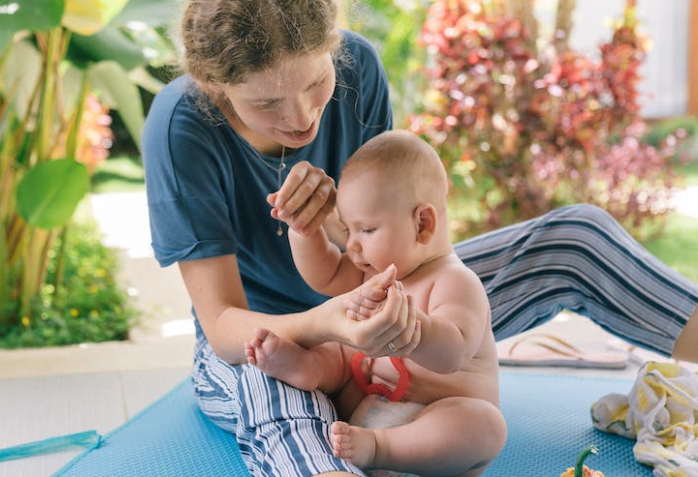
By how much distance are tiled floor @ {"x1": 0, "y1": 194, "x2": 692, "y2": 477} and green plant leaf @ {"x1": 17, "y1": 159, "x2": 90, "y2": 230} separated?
1.55 feet

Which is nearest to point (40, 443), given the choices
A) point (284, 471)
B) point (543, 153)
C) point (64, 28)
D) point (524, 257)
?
point (284, 471)

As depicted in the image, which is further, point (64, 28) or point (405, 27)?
point (405, 27)

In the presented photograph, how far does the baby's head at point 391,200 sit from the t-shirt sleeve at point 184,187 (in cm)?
32

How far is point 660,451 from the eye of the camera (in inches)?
77.6

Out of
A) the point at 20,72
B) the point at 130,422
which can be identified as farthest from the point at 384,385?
the point at 20,72

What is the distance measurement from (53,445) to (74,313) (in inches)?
57.3

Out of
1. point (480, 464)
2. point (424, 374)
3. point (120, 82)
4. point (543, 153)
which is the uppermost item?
point (120, 82)

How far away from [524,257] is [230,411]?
0.77 metres

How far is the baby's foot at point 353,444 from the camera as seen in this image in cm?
162

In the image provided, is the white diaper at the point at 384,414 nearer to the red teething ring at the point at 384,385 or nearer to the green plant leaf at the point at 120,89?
the red teething ring at the point at 384,385

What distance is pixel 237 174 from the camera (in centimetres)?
206

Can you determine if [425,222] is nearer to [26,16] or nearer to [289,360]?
[289,360]

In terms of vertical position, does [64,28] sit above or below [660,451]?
above

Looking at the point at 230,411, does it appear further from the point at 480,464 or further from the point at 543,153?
the point at 543,153
